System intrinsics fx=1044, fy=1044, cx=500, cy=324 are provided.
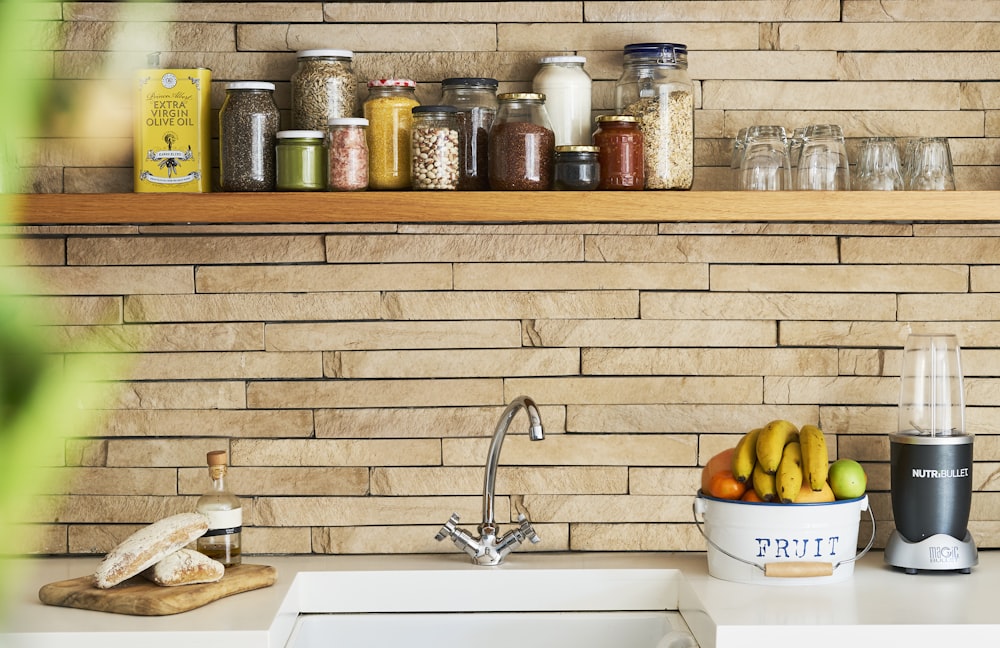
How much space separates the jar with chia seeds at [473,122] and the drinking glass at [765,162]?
44 centimetres

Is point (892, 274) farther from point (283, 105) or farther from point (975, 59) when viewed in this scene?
point (283, 105)

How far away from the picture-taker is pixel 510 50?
1905 millimetres

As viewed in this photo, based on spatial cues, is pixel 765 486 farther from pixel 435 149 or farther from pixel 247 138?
pixel 247 138

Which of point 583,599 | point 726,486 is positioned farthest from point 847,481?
point 583,599

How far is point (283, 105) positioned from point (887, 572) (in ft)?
4.39

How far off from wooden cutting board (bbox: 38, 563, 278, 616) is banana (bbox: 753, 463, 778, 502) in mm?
826

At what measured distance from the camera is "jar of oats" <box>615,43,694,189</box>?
5.73ft

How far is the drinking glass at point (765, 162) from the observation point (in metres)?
1.78

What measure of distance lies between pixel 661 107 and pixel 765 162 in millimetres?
204

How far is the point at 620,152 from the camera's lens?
5.56ft

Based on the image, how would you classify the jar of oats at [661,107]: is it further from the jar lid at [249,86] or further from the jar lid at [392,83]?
the jar lid at [249,86]

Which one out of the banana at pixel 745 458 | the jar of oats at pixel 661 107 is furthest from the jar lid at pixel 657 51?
the banana at pixel 745 458

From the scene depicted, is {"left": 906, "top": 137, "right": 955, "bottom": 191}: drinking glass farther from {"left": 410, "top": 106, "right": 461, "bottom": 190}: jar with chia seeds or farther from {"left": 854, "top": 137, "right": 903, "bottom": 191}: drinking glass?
{"left": 410, "top": 106, "right": 461, "bottom": 190}: jar with chia seeds

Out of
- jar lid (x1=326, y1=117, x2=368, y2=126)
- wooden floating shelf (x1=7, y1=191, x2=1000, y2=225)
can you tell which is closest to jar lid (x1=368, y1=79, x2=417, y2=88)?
jar lid (x1=326, y1=117, x2=368, y2=126)
